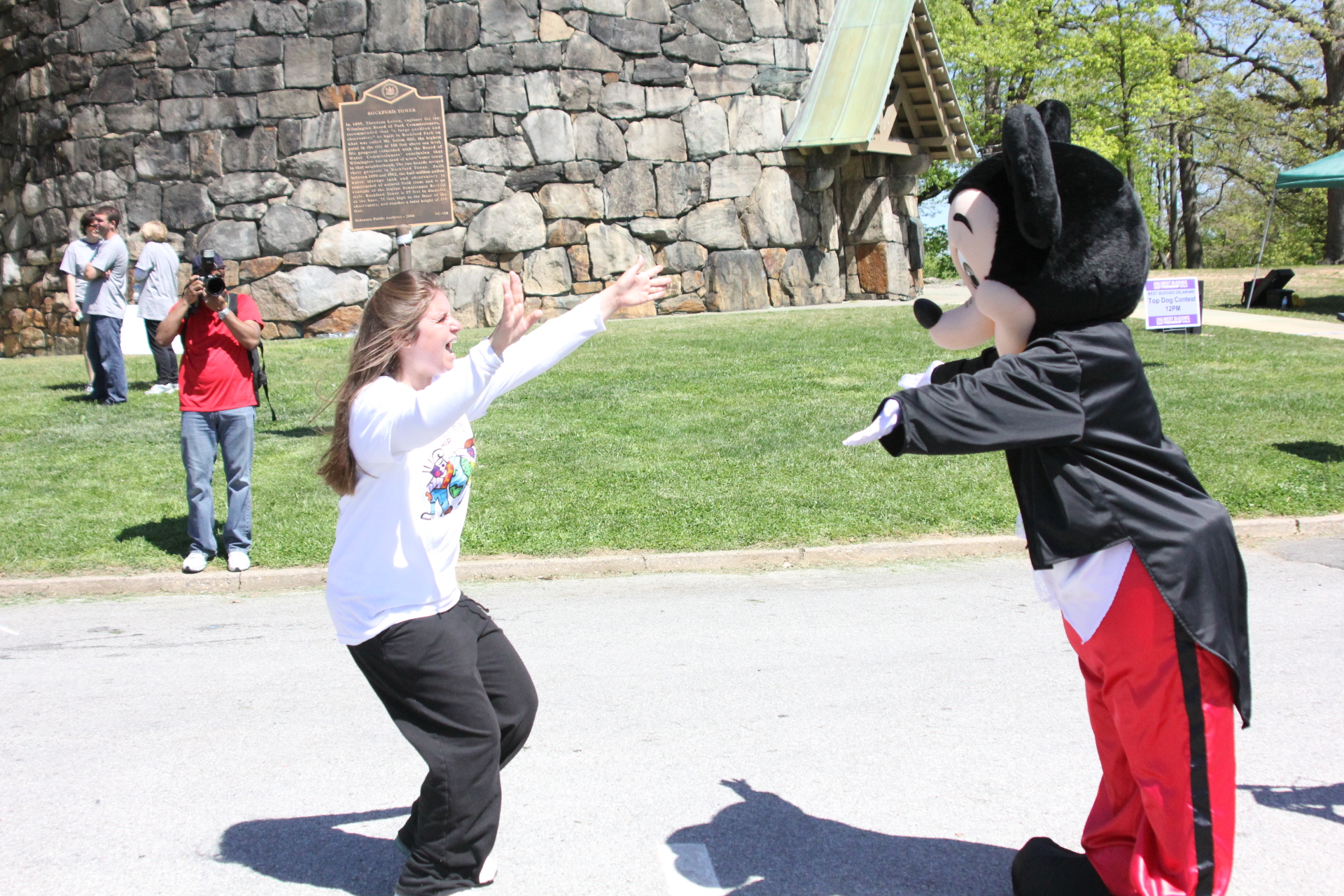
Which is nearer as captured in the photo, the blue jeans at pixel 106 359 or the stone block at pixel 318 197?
the blue jeans at pixel 106 359

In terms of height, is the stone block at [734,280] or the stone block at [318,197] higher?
the stone block at [318,197]

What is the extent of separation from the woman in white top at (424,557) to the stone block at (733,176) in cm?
1494

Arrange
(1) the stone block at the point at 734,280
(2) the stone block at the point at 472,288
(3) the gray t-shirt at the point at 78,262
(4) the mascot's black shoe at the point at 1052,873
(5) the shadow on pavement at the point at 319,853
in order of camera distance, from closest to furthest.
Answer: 1. (4) the mascot's black shoe at the point at 1052,873
2. (5) the shadow on pavement at the point at 319,853
3. (3) the gray t-shirt at the point at 78,262
4. (2) the stone block at the point at 472,288
5. (1) the stone block at the point at 734,280

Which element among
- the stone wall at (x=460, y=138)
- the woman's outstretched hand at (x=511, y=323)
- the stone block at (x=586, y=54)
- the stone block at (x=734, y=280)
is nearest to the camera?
the woman's outstretched hand at (x=511, y=323)

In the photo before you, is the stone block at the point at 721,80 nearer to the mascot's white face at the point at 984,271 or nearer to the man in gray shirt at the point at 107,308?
the man in gray shirt at the point at 107,308

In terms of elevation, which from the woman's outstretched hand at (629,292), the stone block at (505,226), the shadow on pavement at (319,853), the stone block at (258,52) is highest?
the stone block at (258,52)

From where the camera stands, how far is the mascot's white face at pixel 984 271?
2770 millimetres

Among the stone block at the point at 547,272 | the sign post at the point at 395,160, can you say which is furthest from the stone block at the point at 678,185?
the sign post at the point at 395,160

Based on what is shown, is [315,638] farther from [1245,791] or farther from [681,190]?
[681,190]

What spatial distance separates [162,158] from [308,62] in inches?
109

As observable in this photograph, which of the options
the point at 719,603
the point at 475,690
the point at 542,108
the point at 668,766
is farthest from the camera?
the point at 542,108

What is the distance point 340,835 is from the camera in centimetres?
351

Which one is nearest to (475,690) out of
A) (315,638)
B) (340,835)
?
(340,835)

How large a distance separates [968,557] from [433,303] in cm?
469
